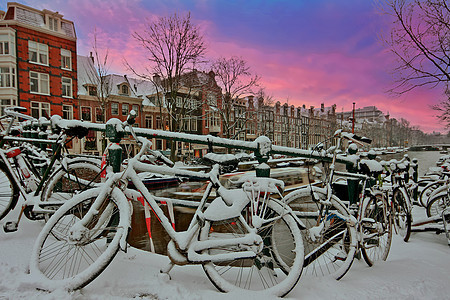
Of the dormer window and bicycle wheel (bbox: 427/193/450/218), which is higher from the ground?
the dormer window

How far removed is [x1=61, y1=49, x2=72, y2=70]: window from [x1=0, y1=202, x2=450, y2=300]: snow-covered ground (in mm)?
27598

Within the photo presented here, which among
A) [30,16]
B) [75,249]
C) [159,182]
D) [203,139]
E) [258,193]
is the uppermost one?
[30,16]

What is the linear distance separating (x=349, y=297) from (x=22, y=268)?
2.77 meters

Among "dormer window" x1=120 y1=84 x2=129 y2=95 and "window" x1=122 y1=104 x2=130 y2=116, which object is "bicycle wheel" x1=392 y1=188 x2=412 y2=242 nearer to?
"window" x1=122 y1=104 x2=130 y2=116

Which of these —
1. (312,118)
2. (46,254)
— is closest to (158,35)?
(46,254)

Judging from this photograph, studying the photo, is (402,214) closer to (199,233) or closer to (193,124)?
(199,233)

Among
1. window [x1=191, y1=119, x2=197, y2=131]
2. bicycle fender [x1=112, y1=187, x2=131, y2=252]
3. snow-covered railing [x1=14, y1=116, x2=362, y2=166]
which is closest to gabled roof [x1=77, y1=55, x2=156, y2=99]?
window [x1=191, y1=119, x2=197, y2=131]

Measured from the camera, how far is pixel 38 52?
23.2 metres

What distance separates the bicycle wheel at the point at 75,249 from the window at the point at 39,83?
26859 mm

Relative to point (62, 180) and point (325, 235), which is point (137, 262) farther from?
point (325, 235)

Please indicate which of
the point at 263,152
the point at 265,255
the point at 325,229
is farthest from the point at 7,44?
the point at 325,229

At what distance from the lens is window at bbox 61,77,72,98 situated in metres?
24.7

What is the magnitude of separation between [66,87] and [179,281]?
28749mm

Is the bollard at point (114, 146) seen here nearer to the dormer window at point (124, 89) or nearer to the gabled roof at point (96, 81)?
the gabled roof at point (96, 81)
